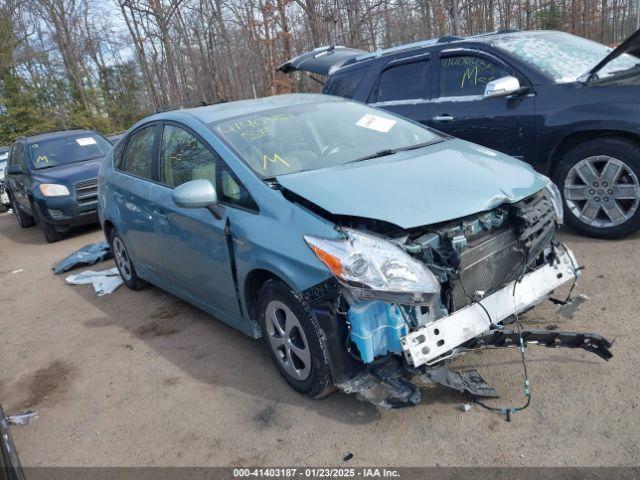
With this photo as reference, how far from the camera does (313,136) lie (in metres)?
3.80

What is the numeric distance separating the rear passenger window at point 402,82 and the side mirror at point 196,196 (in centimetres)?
353

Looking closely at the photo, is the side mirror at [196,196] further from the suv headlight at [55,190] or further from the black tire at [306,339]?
the suv headlight at [55,190]

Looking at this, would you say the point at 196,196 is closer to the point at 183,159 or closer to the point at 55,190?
the point at 183,159

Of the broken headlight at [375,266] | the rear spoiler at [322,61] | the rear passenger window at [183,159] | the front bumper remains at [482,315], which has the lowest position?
the front bumper remains at [482,315]

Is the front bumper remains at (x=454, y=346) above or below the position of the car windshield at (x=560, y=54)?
below

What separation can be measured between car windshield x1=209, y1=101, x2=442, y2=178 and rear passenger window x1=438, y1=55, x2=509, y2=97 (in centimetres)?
163

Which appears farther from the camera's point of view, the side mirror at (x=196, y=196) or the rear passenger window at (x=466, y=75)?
the rear passenger window at (x=466, y=75)

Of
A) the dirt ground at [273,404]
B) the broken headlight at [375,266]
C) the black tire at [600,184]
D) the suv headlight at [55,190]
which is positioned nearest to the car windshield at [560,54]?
the black tire at [600,184]

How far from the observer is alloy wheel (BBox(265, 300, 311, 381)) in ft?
9.96

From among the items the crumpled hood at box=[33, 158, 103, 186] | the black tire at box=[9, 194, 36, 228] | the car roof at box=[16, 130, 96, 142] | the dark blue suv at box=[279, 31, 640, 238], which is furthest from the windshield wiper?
the black tire at box=[9, 194, 36, 228]

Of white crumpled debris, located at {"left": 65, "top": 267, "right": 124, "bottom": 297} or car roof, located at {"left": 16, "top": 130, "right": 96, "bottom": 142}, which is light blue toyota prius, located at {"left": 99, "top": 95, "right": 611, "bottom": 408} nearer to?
white crumpled debris, located at {"left": 65, "top": 267, "right": 124, "bottom": 297}

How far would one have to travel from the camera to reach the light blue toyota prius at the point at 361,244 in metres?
2.66

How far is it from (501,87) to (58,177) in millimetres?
7594

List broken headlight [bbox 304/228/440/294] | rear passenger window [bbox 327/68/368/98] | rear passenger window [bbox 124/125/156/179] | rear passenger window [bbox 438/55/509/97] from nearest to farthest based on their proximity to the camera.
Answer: broken headlight [bbox 304/228/440/294] → rear passenger window [bbox 124/125/156/179] → rear passenger window [bbox 438/55/509/97] → rear passenger window [bbox 327/68/368/98]
